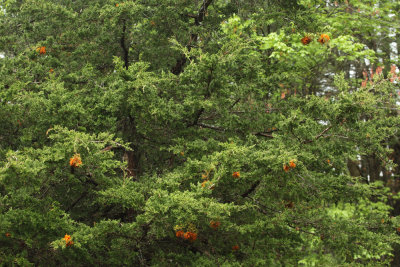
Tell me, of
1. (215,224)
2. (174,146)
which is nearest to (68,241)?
(215,224)

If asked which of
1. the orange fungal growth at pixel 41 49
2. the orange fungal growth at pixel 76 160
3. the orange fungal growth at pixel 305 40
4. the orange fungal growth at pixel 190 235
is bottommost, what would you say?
the orange fungal growth at pixel 190 235

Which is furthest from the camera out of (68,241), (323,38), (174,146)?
(323,38)

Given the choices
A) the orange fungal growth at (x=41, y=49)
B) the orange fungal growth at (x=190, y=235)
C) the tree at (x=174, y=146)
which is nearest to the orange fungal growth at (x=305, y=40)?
the tree at (x=174, y=146)

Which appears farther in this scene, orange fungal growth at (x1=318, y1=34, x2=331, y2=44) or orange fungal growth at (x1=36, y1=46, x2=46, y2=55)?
orange fungal growth at (x1=36, y1=46, x2=46, y2=55)

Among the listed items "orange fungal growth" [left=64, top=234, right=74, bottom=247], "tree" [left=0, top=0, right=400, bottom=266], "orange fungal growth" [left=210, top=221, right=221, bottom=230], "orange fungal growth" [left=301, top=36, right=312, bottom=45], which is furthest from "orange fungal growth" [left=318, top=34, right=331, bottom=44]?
"orange fungal growth" [left=64, top=234, right=74, bottom=247]

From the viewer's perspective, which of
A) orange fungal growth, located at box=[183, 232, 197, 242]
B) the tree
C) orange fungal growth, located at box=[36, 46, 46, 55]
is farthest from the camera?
orange fungal growth, located at box=[36, 46, 46, 55]

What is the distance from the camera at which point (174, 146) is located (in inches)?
238

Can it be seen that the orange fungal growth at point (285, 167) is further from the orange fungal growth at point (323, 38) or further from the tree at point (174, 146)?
the orange fungal growth at point (323, 38)

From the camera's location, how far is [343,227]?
5.38 metres

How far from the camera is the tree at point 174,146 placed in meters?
4.62

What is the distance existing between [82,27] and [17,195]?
3516 mm

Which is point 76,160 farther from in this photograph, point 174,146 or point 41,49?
point 41,49

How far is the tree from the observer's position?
462 centimetres

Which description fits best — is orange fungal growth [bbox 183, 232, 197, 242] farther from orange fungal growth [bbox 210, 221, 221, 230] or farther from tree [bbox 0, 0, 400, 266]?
orange fungal growth [bbox 210, 221, 221, 230]
